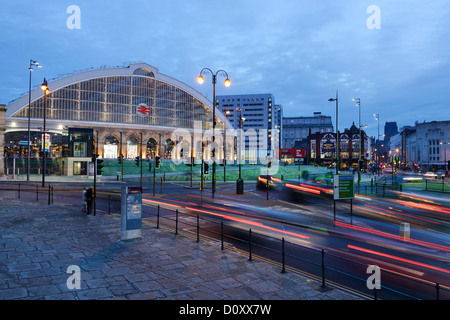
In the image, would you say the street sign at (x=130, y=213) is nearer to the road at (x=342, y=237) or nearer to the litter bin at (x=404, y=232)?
the road at (x=342, y=237)

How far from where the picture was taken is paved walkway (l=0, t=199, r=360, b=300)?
741cm

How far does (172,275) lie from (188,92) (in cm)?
8677

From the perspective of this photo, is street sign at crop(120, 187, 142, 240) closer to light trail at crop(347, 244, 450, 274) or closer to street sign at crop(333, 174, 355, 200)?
light trail at crop(347, 244, 450, 274)

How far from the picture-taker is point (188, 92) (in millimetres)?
91625

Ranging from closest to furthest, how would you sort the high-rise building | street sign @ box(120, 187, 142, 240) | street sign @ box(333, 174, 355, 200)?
street sign @ box(120, 187, 142, 240)
street sign @ box(333, 174, 355, 200)
the high-rise building

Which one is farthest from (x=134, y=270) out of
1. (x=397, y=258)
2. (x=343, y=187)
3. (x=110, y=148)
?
(x=110, y=148)

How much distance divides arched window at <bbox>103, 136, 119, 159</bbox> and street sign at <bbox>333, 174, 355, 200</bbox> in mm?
70461

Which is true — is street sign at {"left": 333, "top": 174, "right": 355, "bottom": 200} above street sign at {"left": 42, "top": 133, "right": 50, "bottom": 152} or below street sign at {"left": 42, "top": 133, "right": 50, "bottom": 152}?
below

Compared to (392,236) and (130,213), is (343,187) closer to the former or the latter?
(392,236)

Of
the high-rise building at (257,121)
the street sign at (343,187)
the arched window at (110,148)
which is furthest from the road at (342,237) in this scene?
the high-rise building at (257,121)

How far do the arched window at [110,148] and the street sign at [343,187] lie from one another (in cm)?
7046

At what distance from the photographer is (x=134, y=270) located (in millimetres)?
9086

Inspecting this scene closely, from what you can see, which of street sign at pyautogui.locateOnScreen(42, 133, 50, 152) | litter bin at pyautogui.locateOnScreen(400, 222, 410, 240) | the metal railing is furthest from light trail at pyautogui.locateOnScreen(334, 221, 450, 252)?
street sign at pyautogui.locateOnScreen(42, 133, 50, 152)
